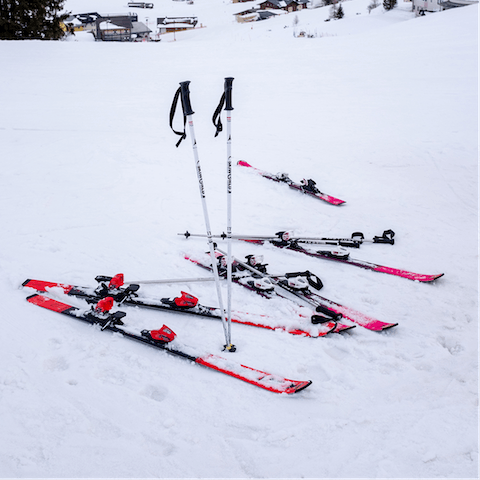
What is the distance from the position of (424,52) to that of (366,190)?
13.0 metres

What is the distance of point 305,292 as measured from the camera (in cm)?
483

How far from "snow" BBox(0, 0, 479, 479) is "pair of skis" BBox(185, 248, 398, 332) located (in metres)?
0.17

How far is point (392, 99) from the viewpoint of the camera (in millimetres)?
13891

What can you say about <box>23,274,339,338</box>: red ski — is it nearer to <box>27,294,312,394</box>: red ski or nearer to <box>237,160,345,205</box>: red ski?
<box>27,294,312,394</box>: red ski

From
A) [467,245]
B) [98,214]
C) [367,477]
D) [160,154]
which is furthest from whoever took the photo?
[160,154]

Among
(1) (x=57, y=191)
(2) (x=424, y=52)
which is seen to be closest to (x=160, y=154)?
(1) (x=57, y=191)

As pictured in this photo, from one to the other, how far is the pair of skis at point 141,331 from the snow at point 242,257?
3.7 inches

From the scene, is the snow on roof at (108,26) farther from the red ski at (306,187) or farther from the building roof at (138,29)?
the red ski at (306,187)

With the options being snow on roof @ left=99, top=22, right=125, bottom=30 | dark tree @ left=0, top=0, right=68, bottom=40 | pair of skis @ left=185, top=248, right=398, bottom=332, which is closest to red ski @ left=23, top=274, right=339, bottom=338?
pair of skis @ left=185, top=248, right=398, bottom=332

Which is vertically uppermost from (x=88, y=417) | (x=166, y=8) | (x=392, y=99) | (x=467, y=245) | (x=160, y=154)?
(x=166, y=8)

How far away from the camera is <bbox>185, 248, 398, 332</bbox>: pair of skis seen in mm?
4262

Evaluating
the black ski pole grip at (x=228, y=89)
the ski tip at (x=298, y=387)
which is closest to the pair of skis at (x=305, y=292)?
the ski tip at (x=298, y=387)

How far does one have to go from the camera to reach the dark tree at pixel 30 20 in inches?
900

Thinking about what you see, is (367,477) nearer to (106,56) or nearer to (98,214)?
(98,214)
